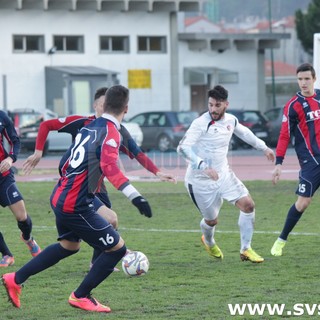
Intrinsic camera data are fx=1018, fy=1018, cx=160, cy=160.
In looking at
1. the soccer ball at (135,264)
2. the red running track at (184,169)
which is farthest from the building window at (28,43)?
Result: the soccer ball at (135,264)

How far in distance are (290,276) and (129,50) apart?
38.0 metres

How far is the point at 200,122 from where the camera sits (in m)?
11.2

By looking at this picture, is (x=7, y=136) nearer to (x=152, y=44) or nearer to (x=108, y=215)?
(x=108, y=215)

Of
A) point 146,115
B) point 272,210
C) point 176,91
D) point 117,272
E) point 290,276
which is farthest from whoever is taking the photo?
point 176,91

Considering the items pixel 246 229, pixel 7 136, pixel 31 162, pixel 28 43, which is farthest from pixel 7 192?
pixel 28 43

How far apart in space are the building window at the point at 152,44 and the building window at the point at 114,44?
0.70 meters

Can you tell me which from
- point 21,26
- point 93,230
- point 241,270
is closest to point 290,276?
point 241,270

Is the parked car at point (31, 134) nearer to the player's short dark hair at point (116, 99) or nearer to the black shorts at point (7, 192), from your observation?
the black shorts at point (7, 192)

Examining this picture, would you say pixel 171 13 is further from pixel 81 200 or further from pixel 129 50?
pixel 81 200

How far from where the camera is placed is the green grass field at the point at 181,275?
859 centimetres

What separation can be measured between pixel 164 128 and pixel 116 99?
29684 mm

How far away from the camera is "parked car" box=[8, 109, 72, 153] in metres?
35.8

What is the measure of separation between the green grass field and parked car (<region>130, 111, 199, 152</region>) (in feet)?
66.7

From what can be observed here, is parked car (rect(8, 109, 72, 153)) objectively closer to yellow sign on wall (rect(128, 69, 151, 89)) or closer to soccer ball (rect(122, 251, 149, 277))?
yellow sign on wall (rect(128, 69, 151, 89))
